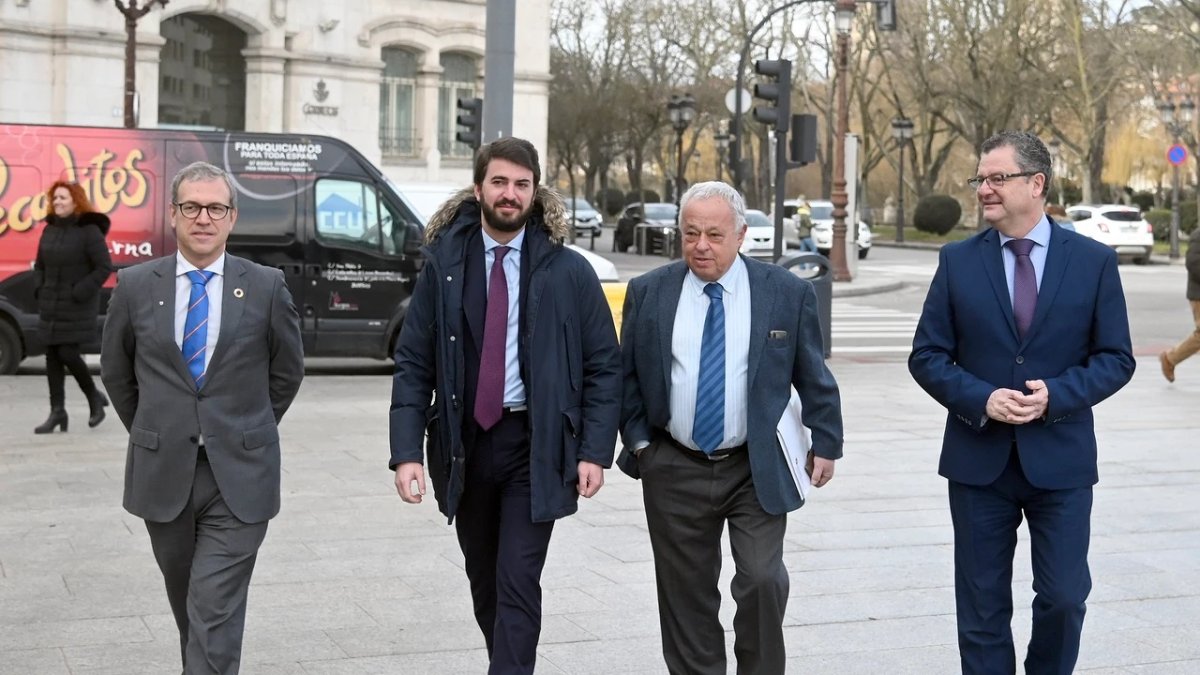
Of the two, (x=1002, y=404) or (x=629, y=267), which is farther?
(x=629, y=267)

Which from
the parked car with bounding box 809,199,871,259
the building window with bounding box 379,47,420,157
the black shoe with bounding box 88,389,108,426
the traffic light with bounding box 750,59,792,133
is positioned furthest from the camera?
the parked car with bounding box 809,199,871,259

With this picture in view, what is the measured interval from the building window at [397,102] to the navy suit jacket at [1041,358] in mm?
32172

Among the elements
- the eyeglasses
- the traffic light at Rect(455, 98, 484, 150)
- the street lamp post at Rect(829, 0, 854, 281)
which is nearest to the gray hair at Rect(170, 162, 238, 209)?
the eyeglasses

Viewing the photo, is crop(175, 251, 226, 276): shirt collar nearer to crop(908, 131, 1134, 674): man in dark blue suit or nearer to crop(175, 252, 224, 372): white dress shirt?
crop(175, 252, 224, 372): white dress shirt

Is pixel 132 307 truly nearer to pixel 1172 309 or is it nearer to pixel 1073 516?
pixel 1073 516

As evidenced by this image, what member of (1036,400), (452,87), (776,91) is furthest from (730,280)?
(452,87)

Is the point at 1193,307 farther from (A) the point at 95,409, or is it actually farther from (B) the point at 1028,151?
(B) the point at 1028,151

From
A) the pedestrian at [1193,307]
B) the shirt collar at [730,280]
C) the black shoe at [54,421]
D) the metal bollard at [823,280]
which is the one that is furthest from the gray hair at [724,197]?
the metal bollard at [823,280]

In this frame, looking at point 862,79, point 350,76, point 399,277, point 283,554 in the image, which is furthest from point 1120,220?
point 283,554

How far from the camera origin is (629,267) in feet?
126

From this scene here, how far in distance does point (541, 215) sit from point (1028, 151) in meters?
1.46

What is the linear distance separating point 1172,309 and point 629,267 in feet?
46.7

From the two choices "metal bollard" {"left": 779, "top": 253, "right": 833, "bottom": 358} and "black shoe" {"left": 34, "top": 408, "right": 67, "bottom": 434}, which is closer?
"black shoe" {"left": 34, "top": 408, "right": 67, "bottom": 434}

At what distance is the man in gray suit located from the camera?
4.80 m
